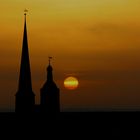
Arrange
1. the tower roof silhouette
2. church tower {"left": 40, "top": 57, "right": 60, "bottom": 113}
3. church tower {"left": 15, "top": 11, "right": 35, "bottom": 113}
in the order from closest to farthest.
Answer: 1. church tower {"left": 15, "top": 11, "right": 35, "bottom": 113}
2. the tower roof silhouette
3. church tower {"left": 40, "top": 57, "right": 60, "bottom": 113}

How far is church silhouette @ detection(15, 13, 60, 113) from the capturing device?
99.6 m

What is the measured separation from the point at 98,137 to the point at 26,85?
10.8m

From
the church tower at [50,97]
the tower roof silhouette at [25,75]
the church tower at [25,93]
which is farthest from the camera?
the church tower at [50,97]

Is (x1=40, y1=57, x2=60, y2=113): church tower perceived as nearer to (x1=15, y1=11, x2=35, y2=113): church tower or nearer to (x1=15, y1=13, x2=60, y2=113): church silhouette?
(x1=15, y1=13, x2=60, y2=113): church silhouette

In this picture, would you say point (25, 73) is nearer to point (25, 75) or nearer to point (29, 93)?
point (25, 75)

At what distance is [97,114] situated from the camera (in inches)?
4040

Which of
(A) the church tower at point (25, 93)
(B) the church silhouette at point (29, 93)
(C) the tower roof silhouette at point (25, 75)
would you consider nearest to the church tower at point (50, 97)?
(B) the church silhouette at point (29, 93)

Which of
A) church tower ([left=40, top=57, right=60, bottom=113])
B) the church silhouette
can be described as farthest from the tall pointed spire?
church tower ([left=40, top=57, right=60, bottom=113])

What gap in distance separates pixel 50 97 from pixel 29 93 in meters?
6.02

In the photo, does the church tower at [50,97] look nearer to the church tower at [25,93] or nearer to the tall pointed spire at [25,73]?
the church tower at [25,93]

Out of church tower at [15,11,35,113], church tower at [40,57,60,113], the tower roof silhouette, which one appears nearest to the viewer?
church tower at [15,11,35,113]

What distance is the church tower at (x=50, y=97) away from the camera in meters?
104

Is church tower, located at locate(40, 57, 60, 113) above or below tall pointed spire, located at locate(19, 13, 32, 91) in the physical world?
below

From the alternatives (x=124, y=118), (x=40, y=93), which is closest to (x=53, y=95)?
(x=40, y=93)
